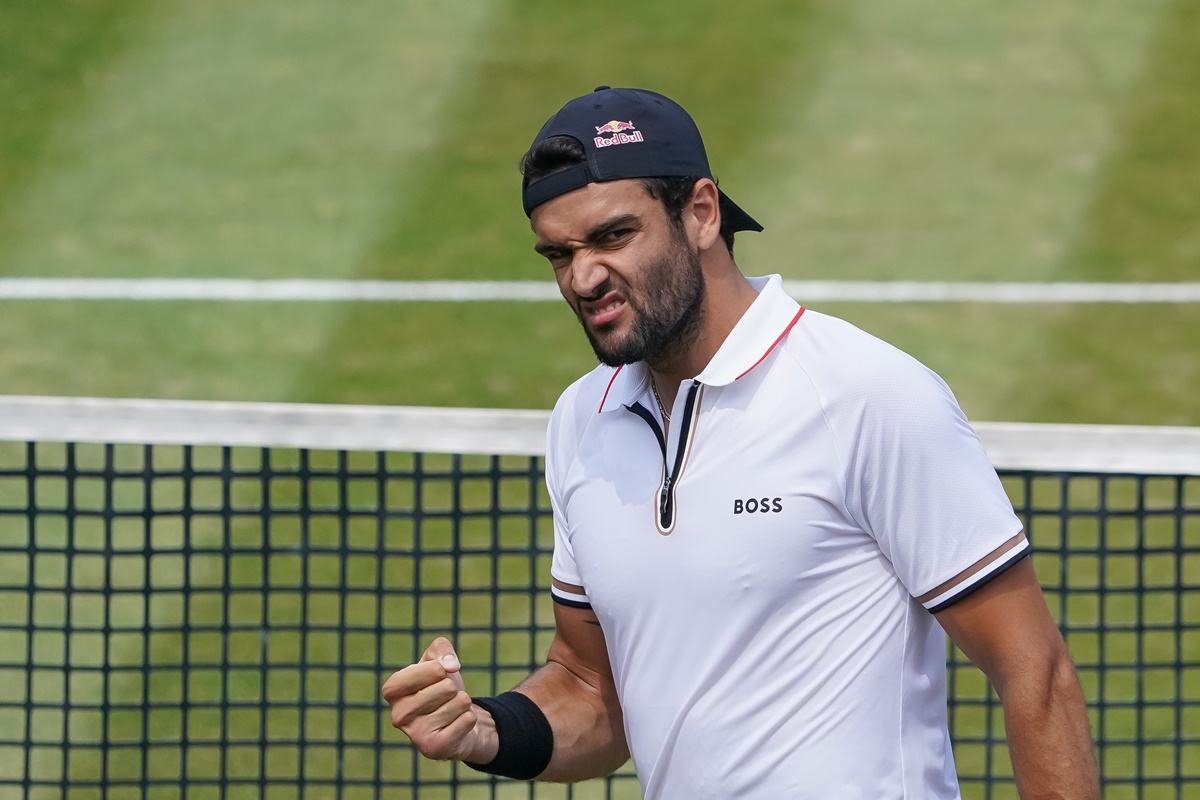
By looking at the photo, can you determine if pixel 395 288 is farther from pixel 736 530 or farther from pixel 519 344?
pixel 736 530

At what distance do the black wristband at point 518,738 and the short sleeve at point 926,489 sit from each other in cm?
95

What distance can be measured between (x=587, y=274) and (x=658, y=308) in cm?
16

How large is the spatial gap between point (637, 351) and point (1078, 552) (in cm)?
234

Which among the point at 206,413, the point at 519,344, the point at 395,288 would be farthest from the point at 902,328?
the point at 206,413

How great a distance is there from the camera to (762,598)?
3156 mm

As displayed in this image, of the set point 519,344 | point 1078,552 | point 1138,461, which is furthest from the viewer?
point 519,344

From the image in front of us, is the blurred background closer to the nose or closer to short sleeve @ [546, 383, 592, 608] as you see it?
short sleeve @ [546, 383, 592, 608]

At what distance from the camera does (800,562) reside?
3145 millimetres

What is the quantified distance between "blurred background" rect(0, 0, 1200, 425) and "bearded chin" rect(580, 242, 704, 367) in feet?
17.2

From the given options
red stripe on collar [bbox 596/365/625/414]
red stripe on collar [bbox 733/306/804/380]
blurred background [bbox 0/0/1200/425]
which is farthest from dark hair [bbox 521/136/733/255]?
blurred background [bbox 0/0/1200/425]

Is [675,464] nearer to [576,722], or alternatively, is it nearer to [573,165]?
[573,165]

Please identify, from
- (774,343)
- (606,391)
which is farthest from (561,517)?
(774,343)

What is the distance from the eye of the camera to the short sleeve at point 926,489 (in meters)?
3.04

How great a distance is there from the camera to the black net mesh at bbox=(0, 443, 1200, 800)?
19.7 ft
